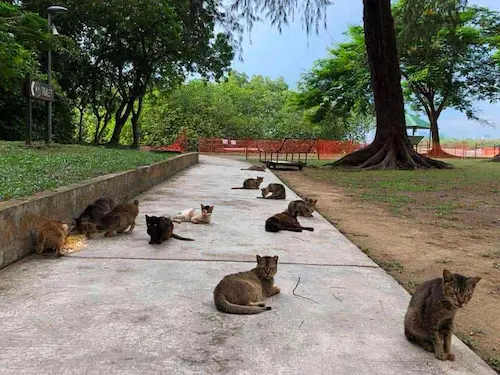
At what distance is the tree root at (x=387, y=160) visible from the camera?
1809cm

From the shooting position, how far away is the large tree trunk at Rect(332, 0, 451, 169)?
1838 cm

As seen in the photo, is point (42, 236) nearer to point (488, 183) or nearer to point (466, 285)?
point (466, 285)

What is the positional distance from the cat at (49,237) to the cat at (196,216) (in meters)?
2.06

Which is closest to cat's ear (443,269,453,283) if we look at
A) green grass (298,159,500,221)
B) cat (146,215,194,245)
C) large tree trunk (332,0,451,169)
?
cat (146,215,194,245)

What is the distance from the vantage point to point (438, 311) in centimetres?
254

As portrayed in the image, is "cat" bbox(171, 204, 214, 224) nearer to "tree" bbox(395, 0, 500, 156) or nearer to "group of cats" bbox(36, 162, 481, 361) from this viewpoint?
"group of cats" bbox(36, 162, 481, 361)

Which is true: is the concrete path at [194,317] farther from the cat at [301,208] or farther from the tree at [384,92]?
the tree at [384,92]

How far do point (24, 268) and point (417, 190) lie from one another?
372 inches

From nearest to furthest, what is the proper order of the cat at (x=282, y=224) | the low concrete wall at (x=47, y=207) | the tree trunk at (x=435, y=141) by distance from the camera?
the low concrete wall at (x=47, y=207), the cat at (x=282, y=224), the tree trunk at (x=435, y=141)

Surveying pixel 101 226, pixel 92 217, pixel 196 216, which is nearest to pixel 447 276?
pixel 101 226

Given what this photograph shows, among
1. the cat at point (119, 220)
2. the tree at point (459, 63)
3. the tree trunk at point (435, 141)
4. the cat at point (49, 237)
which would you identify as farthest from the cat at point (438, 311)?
the tree trunk at point (435, 141)

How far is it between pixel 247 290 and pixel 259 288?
138 mm

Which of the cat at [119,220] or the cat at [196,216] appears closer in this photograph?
the cat at [119,220]

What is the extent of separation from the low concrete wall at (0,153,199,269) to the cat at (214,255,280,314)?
6.30ft
